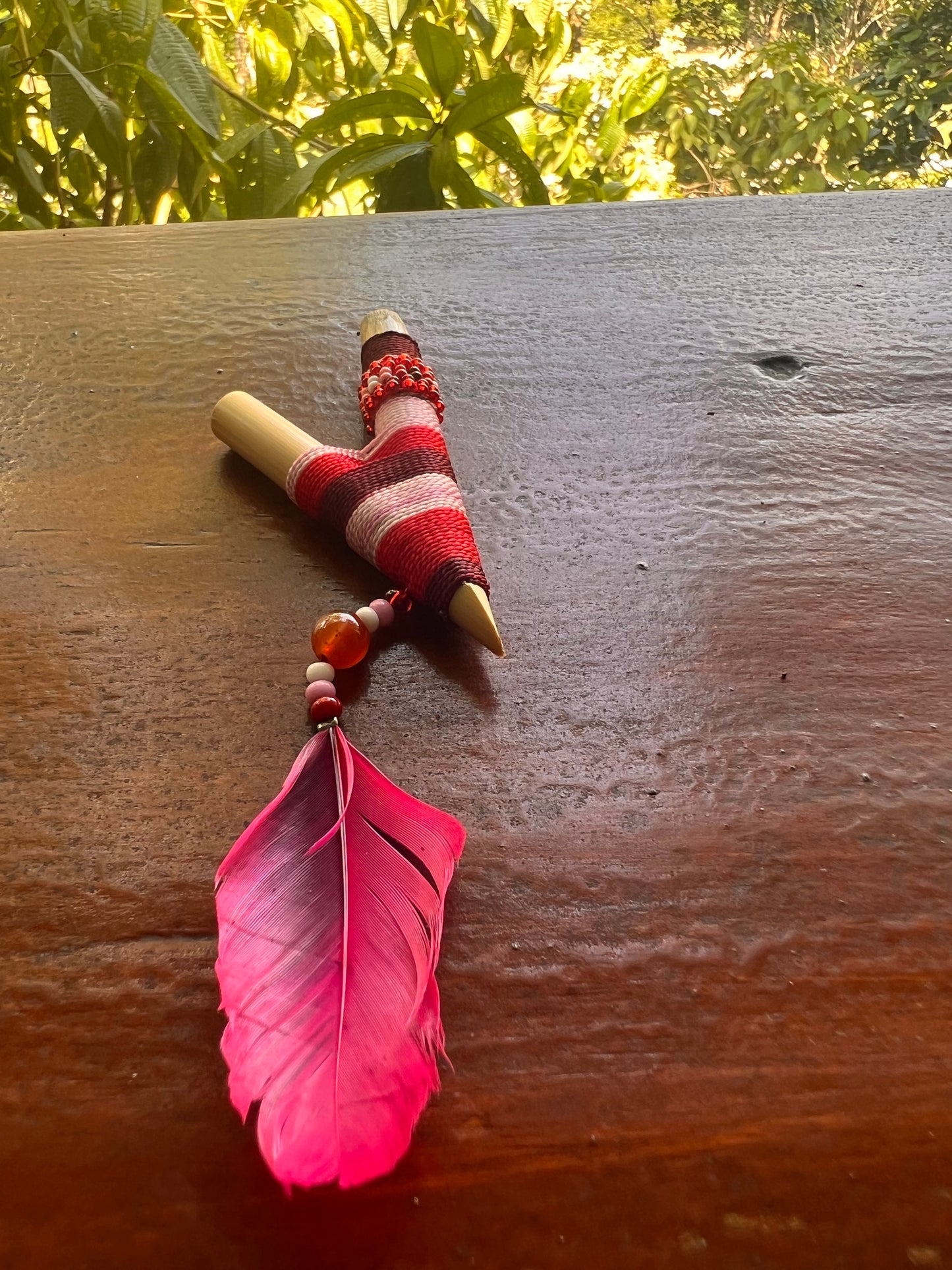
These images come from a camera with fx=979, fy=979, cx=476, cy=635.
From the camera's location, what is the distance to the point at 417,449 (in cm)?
59

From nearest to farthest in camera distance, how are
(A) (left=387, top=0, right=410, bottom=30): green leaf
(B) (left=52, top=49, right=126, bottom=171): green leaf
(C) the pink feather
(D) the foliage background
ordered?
(C) the pink feather → (B) (left=52, top=49, right=126, bottom=171): green leaf → (D) the foliage background → (A) (left=387, top=0, right=410, bottom=30): green leaf

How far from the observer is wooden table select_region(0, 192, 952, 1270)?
325mm

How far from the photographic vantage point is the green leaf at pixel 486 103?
1265mm

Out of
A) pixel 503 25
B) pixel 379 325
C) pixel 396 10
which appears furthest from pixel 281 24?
pixel 379 325

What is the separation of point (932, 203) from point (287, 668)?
772mm

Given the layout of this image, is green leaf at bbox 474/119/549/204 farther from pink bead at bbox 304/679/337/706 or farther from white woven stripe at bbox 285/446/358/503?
pink bead at bbox 304/679/337/706

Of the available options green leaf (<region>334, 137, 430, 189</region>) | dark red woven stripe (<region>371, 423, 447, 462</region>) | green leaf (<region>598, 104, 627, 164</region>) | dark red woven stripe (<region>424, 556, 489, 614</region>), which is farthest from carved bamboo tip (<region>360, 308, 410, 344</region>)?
green leaf (<region>598, 104, 627, 164</region>)

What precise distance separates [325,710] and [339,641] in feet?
0.13

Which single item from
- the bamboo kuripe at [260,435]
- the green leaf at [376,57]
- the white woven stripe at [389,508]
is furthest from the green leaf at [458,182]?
the white woven stripe at [389,508]

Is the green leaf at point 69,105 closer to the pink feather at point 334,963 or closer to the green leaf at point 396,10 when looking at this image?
the green leaf at point 396,10

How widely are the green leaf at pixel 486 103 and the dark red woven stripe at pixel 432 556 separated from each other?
3.13 feet

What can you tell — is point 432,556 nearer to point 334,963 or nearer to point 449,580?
point 449,580

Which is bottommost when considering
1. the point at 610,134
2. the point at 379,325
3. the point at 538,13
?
the point at 610,134

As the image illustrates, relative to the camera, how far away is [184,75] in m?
1.29
